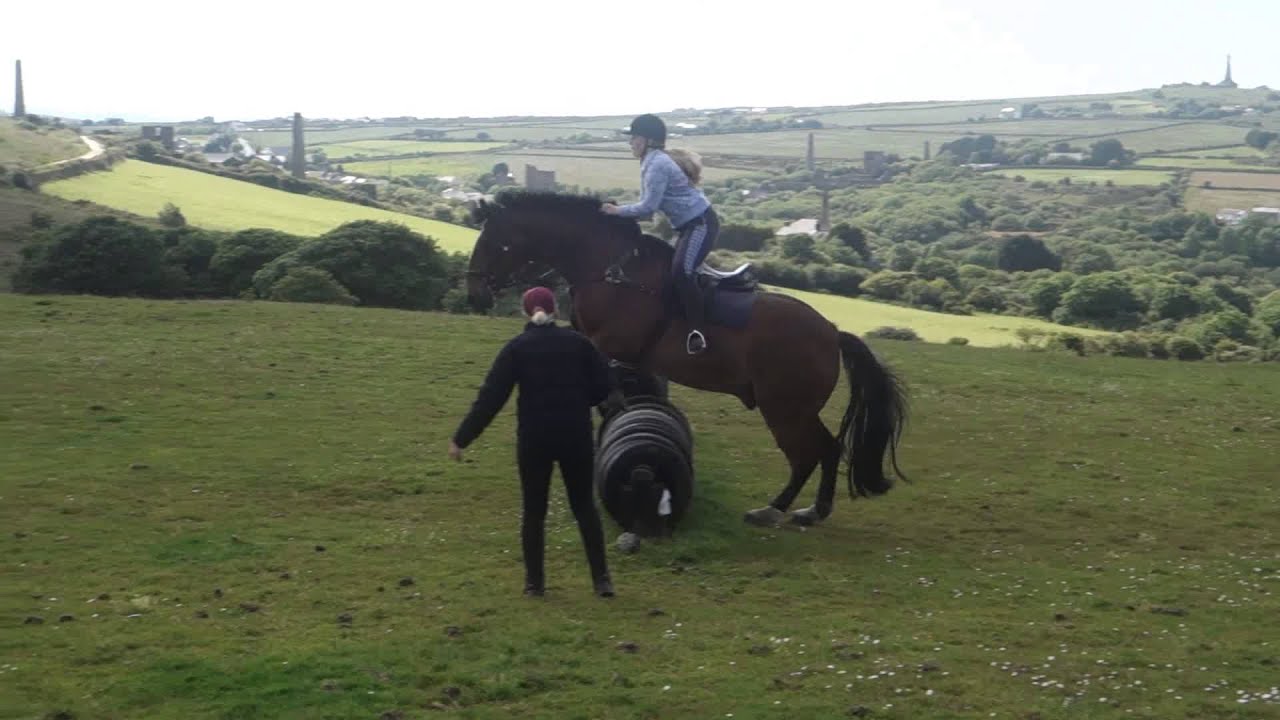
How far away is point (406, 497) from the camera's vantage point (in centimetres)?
1565

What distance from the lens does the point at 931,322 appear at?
42.2m

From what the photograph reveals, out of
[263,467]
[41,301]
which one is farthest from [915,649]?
[41,301]

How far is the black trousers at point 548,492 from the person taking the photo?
11.5m

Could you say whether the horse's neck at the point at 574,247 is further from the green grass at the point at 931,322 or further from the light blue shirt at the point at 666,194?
the green grass at the point at 931,322

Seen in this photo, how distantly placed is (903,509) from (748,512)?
218 cm

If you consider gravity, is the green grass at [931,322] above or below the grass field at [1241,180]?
below

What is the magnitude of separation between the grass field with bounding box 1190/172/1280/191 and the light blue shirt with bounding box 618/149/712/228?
405 feet

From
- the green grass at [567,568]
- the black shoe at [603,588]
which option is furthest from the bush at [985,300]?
the black shoe at [603,588]

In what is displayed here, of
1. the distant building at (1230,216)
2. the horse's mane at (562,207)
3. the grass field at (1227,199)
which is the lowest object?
the distant building at (1230,216)

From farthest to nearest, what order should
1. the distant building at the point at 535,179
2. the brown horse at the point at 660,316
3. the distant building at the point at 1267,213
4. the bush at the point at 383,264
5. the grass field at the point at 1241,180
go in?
the grass field at the point at 1241,180 → the distant building at the point at 1267,213 → the distant building at the point at 535,179 → the bush at the point at 383,264 → the brown horse at the point at 660,316

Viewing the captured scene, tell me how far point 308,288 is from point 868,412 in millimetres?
22963

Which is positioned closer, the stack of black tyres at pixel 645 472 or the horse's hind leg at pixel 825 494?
the stack of black tyres at pixel 645 472

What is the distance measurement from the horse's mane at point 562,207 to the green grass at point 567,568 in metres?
3.26

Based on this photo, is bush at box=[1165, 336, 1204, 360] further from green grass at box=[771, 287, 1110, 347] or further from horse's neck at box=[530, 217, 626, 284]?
horse's neck at box=[530, 217, 626, 284]
